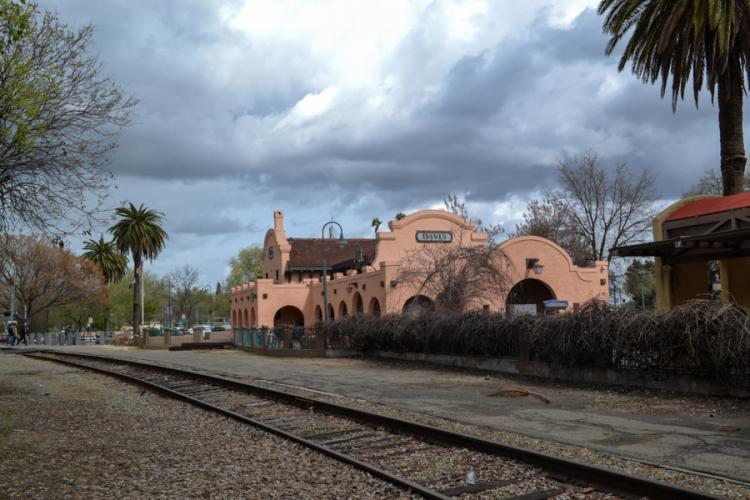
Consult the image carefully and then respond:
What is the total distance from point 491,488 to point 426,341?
55.4 feet

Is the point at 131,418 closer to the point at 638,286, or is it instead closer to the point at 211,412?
the point at 211,412

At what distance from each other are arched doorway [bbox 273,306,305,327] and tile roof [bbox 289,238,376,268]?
3.46 meters

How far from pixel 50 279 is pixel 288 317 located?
2585 cm

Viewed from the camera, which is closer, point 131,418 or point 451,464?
point 451,464

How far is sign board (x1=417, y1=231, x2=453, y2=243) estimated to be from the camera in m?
40.3

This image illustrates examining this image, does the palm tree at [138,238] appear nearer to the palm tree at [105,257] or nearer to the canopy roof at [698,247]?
the palm tree at [105,257]

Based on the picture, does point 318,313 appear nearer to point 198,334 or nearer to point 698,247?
point 198,334

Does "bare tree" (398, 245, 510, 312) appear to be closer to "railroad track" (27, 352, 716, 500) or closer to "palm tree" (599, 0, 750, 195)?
"palm tree" (599, 0, 750, 195)

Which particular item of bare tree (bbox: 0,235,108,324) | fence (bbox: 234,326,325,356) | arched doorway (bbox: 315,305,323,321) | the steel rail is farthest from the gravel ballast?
bare tree (bbox: 0,235,108,324)

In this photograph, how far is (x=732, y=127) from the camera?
24.2 meters

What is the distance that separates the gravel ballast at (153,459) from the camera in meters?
7.69

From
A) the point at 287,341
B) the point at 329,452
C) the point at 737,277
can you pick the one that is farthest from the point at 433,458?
the point at 287,341

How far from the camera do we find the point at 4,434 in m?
11.3

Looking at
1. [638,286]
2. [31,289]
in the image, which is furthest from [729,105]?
[31,289]
